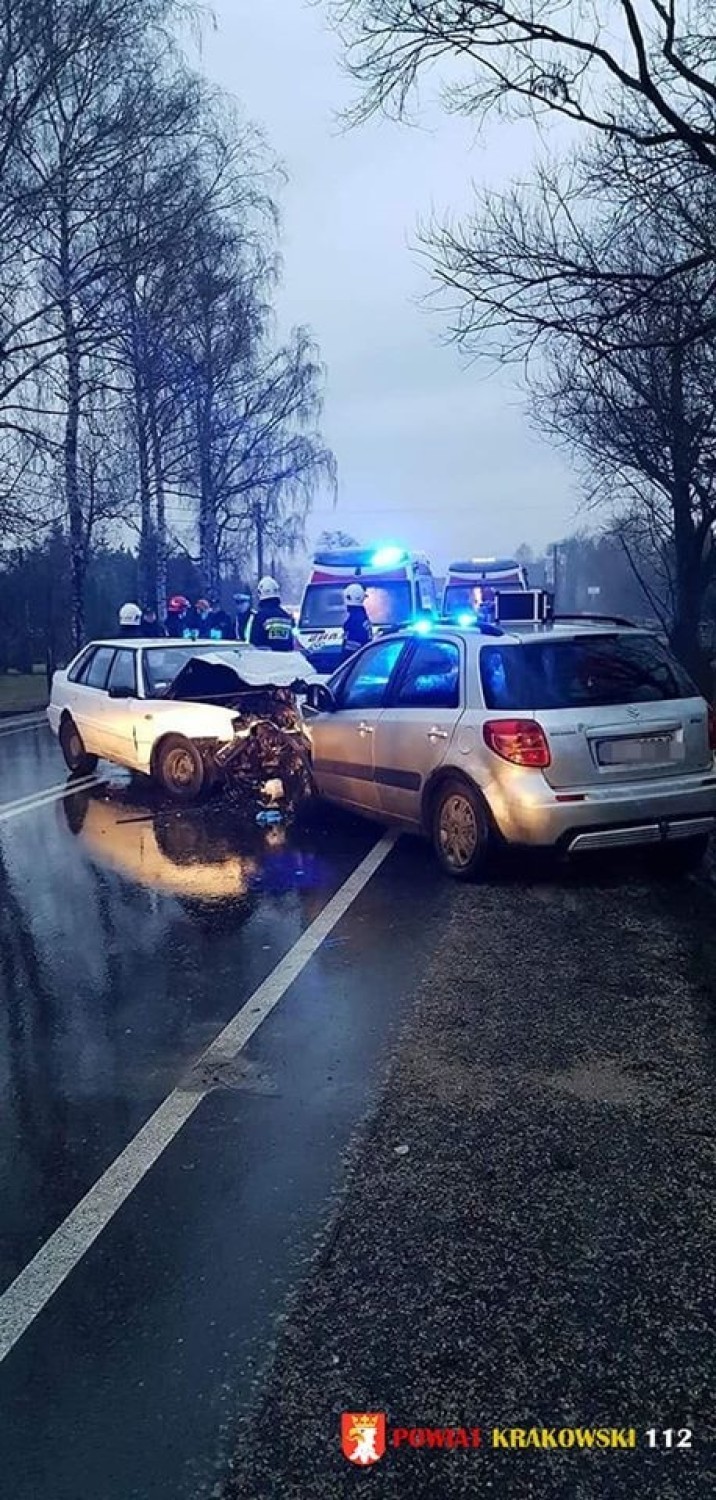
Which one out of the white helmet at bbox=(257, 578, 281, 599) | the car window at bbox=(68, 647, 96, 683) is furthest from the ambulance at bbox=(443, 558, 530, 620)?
the car window at bbox=(68, 647, 96, 683)

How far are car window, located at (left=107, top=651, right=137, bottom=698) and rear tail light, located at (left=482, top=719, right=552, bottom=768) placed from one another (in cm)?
519

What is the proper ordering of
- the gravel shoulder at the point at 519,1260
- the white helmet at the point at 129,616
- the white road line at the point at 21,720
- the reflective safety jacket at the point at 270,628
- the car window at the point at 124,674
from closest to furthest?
the gravel shoulder at the point at 519,1260 → the car window at the point at 124,674 → the reflective safety jacket at the point at 270,628 → the white helmet at the point at 129,616 → the white road line at the point at 21,720

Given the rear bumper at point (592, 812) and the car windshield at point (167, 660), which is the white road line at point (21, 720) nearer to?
the car windshield at point (167, 660)

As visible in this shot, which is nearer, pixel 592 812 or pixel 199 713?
pixel 592 812

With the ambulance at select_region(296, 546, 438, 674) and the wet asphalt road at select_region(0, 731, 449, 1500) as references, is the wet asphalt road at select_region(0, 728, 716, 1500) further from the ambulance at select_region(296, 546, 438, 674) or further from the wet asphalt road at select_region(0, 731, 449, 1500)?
the ambulance at select_region(296, 546, 438, 674)

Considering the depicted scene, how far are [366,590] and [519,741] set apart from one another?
11.8 m

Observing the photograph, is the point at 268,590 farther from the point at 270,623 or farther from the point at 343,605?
the point at 343,605

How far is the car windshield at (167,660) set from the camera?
10.2 m

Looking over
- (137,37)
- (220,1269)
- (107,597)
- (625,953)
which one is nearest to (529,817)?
(625,953)

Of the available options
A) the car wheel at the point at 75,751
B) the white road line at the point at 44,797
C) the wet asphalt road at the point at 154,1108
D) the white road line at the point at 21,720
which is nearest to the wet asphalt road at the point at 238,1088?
the wet asphalt road at the point at 154,1108

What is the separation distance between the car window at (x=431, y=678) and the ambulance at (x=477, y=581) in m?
15.0

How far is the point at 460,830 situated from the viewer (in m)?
6.56

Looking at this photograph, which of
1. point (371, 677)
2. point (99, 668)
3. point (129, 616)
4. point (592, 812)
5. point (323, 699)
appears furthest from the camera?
point (129, 616)

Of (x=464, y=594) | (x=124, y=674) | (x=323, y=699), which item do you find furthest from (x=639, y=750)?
(x=464, y=594)
